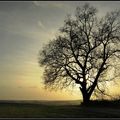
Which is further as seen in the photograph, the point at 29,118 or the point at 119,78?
the point at 119,78

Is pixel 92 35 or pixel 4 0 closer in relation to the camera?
pixel 4 0

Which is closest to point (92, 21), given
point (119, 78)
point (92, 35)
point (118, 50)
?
point (92, 35)

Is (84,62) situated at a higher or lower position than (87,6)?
lower

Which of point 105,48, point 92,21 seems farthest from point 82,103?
point 92,21

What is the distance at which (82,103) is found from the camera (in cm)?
5109

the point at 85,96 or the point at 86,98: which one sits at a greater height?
the point at 85,96

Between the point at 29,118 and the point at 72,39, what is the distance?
23.4 m

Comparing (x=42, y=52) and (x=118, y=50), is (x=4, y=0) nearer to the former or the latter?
(x=42, y=52)

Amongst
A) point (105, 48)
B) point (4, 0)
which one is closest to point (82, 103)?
point (105, 48)

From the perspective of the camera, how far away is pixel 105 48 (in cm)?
5219

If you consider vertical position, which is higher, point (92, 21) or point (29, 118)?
point (92, 21)

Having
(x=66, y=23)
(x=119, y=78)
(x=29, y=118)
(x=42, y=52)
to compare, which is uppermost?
(x=66, y=23)

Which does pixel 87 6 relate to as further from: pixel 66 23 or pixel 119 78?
pixel 119 78

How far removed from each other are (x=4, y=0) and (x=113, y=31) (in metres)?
25.6
